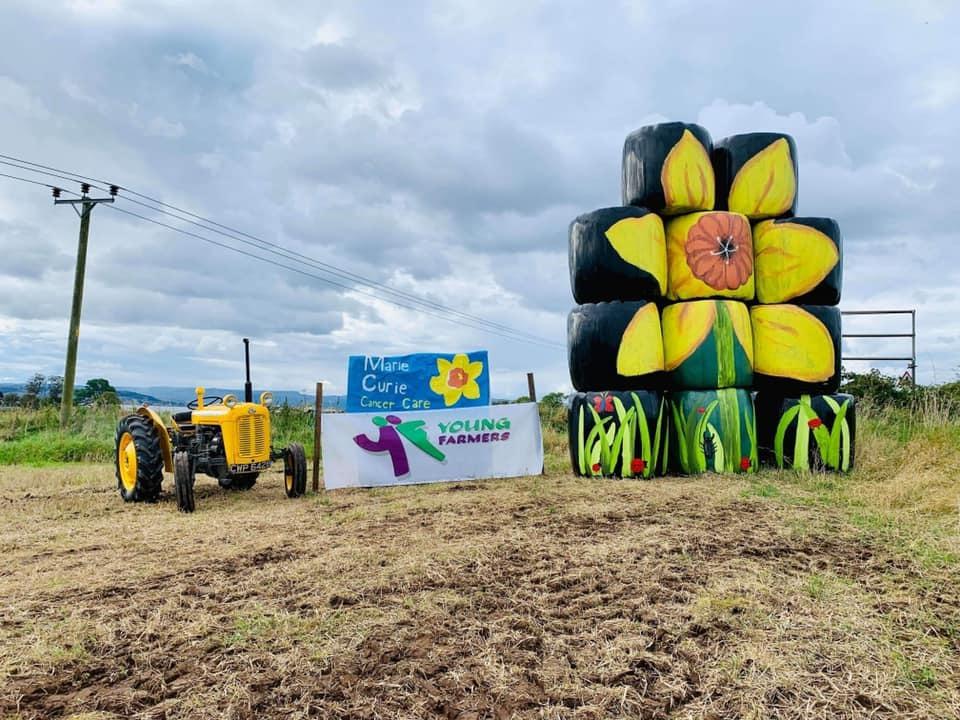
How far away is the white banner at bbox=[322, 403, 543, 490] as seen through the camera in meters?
8.55

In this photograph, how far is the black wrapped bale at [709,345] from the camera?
327 inches

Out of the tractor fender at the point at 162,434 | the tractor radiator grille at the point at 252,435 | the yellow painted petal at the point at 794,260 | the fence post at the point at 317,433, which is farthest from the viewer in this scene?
the yellow painted petal at the point at 794,260

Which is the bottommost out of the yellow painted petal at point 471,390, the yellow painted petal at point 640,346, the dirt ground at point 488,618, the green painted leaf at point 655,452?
the dirt ground at point 488,618

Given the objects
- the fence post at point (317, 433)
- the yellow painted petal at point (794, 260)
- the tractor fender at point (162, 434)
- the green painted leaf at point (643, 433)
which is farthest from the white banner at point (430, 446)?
the yellow painted petal at point (794, 260)

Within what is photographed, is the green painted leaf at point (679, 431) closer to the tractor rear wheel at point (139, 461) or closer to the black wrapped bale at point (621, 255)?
the black wrapped bale at point (621, 255)

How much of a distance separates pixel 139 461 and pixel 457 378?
3719 millimetres

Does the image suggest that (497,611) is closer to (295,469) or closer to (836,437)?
(295,469)

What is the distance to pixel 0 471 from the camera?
11.1m

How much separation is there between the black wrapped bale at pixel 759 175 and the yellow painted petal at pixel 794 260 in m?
0.31

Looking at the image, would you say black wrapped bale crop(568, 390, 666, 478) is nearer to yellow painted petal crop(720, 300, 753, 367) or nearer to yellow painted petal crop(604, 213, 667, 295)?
yellow painted petal crop(720, 300, 753, 367)

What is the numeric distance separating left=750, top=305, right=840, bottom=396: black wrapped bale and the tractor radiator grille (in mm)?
5871

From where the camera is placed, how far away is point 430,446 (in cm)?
877

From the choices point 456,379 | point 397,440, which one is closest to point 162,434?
point 397,440

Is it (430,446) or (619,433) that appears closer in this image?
(619,433)
